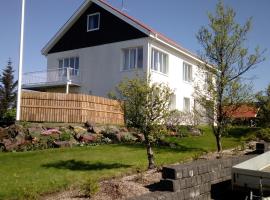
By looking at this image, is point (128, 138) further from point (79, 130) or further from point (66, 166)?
point (66, 166)

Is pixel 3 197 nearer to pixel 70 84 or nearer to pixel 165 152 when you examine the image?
pixel 165 152

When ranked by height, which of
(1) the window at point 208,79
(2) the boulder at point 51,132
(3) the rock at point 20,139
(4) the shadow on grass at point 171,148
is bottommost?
(4) the shadow on grass at point 171,148

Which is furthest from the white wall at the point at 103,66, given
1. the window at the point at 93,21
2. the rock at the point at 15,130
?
the rock at the point at 15,130

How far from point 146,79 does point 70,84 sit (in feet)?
59.7

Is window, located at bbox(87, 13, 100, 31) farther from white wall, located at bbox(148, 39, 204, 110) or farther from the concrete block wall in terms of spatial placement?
the concrete block wall

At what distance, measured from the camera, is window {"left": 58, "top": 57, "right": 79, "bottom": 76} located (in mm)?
28131

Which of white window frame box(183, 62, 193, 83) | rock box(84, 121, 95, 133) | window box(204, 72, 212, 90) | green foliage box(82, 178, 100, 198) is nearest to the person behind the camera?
green foliage box(82, 178, 100, 198)

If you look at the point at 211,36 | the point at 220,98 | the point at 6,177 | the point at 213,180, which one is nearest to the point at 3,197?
the point at 6,177

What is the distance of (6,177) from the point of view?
847cm

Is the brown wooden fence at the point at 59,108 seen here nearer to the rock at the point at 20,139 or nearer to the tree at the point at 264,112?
the rock at the point at 20,139

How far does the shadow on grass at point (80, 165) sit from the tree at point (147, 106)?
3.81 ft

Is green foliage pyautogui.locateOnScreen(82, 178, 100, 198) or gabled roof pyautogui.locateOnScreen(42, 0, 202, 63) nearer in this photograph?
green foliage pyautogui.locateOnScreen(82, 178, 100, 198)

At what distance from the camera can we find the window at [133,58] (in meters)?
25.0

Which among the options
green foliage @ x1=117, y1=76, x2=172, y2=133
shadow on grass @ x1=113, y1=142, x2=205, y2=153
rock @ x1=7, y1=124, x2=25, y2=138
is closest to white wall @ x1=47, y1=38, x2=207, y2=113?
shadow on grass @ x1=113, y1=142, x2=205, y2=153
